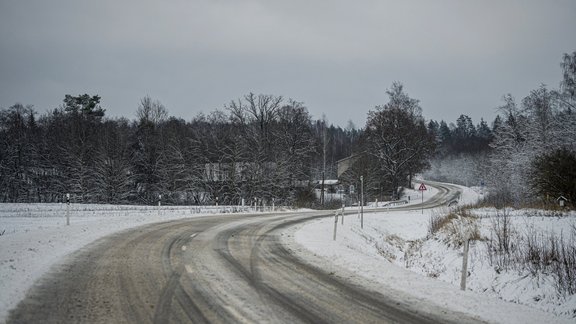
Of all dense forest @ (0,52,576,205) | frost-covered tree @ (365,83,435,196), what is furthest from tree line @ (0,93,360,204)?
frost-covered tree @ (365,83,435,196)

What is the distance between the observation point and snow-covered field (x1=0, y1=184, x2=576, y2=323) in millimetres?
7148

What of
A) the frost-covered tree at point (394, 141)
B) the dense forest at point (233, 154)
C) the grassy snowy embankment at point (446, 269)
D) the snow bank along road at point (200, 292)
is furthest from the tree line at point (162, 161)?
the snow bank along road at point (200, 292)

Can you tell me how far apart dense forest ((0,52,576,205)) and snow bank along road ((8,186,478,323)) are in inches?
1168

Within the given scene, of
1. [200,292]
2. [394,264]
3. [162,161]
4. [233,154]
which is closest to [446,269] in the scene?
[394,264]

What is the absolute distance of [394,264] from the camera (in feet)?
41.4

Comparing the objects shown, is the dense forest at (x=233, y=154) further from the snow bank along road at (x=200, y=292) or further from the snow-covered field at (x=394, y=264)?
the snow bank along road at (x=200, y=292)

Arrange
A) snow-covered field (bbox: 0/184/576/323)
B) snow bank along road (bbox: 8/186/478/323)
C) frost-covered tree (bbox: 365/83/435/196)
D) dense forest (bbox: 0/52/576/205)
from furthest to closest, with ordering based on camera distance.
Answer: frost-covered tree (bbox: 365/83/435/196), dense forest (bbox: 0/52/576/205), snow-covered field (bbox: 0/184/576/323), snow bank along road (bbox: 8/186/478/323)

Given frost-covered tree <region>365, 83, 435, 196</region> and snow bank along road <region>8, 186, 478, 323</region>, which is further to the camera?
frost-covered tree <region>365, 83, 435, 196</region>

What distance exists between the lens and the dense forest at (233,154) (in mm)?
45688

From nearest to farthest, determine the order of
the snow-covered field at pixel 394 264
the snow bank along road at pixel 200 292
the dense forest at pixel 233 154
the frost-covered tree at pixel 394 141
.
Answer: the snow bank along road at pixel 200 292
the snow-covered field at pixel 394 264
the dense forest at pixel 233 154
the frost-covered tree at pixel 394 141

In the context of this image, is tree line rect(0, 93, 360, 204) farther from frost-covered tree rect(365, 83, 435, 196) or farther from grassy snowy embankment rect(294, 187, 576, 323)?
grassy snowy embankment rect(294, 187, 576, 323)

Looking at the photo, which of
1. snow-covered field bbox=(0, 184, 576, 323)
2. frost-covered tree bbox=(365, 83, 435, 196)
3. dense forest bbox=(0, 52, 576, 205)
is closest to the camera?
snow-covered field bbox=(0, 184, 576, 323)

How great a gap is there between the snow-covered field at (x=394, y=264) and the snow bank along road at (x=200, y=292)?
1.79 ft

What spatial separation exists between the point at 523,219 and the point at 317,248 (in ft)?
41.8
